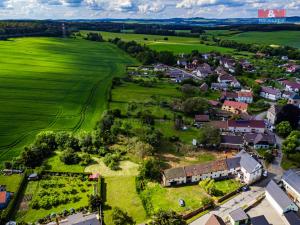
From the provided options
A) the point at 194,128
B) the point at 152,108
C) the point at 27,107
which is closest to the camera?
the point at 194,128

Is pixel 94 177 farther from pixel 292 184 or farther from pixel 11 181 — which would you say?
pixel 292 184

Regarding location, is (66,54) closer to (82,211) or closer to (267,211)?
(82,211)

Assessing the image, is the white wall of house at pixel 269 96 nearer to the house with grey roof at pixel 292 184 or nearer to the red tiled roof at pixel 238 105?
the red tiled roof at pixel 238 105

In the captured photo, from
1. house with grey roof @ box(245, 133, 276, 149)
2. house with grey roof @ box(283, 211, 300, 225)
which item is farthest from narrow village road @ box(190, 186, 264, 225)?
house with grey roof @ box(245, 133, 276, 149)

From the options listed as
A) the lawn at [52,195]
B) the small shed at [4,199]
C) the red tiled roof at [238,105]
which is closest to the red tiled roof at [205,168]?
the lawn at [52,195]

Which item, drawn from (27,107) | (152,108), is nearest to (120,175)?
(152,108)

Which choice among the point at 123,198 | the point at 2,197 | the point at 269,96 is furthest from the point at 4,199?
the point at 269,96
